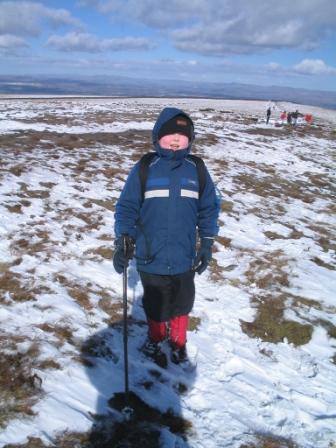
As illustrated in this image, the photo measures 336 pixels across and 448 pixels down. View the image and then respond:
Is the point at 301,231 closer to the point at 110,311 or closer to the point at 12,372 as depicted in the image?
the point at 110,311

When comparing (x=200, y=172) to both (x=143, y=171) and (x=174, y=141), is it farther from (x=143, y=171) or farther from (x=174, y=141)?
(x=143, y=171)

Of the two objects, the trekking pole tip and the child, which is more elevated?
the child

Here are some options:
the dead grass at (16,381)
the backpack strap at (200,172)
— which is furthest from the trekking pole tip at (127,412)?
the backpack strap at (200,172)

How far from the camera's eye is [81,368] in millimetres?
4426

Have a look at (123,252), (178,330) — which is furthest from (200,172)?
(178,330)

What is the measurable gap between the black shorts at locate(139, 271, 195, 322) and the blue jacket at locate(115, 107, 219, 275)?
0.40 ft

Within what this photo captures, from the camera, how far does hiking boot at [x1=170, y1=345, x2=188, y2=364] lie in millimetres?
4941

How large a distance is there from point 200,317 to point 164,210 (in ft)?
8.50

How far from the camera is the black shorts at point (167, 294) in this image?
14.4 ft

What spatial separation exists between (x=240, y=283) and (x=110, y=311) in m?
2.73

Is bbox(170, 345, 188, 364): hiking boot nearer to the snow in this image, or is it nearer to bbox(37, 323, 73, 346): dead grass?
the snow

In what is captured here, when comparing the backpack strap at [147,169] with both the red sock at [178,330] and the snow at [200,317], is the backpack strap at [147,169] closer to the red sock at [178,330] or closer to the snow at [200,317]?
the red sock at [178,330]

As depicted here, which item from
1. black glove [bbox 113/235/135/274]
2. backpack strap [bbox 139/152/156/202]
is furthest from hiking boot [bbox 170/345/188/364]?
backpack strap [bbox 139/152/156/202]

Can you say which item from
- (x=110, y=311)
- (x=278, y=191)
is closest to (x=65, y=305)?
(x=110, y=311)
